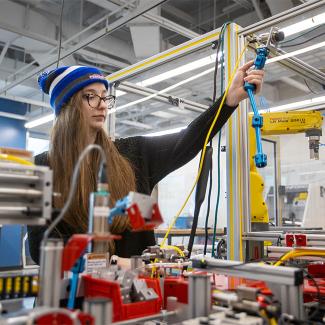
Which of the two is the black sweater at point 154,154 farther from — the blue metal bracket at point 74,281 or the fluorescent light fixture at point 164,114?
the fluorescent light fixture at point 164,114

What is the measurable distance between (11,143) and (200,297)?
6725 millimetres

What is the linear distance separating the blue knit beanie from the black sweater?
0.25 m

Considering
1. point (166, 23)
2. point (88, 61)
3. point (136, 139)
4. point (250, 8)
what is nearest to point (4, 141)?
point (88, 61)

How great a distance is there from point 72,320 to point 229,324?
25cm

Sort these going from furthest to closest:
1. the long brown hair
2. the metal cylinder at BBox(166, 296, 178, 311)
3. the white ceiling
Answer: the white ceiling → the long brown hair → the metal cylinder at BBox(166, 296, 178, 311)

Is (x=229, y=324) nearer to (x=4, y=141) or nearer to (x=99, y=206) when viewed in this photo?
(x=99, y=206)

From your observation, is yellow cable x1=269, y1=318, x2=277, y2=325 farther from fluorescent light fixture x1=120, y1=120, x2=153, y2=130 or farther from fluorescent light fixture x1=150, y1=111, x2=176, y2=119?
fluorescent light fixture x1=120, y1=120, x2=153, y2=130

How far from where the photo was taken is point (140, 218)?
669 millimetres

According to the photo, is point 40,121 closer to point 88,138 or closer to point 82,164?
point 88,138

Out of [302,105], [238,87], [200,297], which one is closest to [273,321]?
[200,297]

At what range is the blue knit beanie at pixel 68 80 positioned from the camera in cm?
140

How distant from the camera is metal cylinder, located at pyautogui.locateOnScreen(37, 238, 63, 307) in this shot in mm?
610

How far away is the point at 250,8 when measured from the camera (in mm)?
3848

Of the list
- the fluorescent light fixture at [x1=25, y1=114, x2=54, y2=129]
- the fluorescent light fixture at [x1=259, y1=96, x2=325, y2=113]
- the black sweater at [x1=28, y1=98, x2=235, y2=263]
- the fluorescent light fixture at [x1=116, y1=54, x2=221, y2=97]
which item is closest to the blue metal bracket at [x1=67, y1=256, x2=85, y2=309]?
the black sweater at [x1=28, y1=98, x2=235, y2=263]
